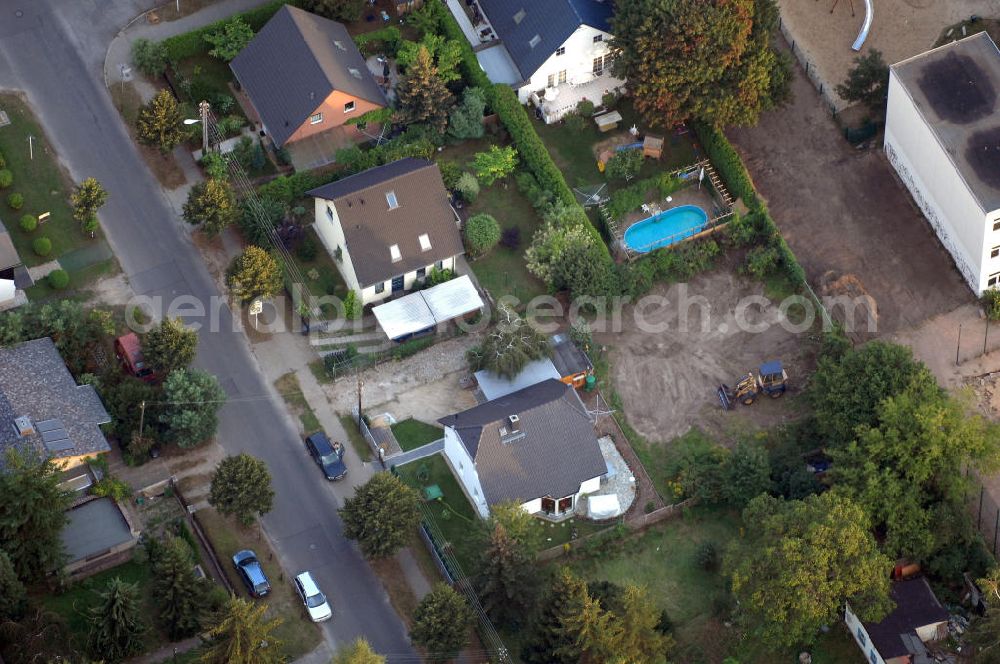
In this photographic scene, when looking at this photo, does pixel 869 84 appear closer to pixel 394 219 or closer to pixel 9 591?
pixel 394 219

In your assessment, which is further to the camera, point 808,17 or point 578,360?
point 808,17

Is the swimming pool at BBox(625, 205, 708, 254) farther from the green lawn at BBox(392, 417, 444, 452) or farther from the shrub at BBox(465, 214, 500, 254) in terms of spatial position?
the green lawn at BBox(392, 417, 444, 452)

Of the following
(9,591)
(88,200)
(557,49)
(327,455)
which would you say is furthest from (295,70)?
(9,591)

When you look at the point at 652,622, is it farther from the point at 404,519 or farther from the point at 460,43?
the point at 460,43

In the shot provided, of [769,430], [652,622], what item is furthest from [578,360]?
[652,622]

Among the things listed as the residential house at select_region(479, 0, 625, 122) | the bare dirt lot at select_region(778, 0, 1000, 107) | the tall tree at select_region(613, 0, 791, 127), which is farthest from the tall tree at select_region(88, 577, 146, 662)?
the bare dirt lot at select_region(778, 0, 1000, 107)

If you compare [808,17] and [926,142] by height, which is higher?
[808,17]
